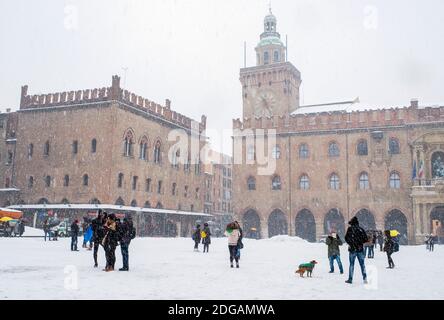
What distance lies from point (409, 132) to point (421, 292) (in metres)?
31.2

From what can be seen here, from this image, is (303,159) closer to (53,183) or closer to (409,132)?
(409,132)

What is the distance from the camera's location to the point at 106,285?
833 cm

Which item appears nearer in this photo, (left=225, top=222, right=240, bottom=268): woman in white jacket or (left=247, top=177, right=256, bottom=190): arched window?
(left=225, top=222, right=240, bottom=268): woman in white jacket

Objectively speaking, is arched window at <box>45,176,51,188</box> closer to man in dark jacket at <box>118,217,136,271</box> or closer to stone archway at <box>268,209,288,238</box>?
stone archway at <box>268,209,288,238</box>

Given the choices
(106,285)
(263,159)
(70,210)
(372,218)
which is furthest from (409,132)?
(106,285)

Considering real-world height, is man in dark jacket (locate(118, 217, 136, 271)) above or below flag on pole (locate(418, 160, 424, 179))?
below

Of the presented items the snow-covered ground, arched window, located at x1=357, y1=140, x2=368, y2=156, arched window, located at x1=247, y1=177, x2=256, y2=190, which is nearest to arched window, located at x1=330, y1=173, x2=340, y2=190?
arched window, located at x1=357, y1=140, x2=368, y2=156

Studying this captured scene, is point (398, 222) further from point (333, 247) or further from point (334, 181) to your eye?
point (333, 247)

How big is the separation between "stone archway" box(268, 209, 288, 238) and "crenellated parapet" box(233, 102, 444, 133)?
24.7ft

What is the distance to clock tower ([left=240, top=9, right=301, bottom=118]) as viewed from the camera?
4544 cm

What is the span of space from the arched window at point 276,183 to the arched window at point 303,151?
2.90 metres

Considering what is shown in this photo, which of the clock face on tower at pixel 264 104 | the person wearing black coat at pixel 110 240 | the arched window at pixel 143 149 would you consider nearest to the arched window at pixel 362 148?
the clock face on tower at pixel 264 104

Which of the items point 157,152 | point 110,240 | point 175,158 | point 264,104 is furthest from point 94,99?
point 110,240

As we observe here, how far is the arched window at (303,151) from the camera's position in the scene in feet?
132
